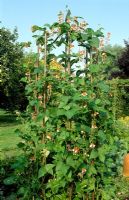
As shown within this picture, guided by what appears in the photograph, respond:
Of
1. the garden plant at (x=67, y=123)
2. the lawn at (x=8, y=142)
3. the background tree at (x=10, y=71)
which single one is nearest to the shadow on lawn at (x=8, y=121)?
the background tree at (x=10, y=71)

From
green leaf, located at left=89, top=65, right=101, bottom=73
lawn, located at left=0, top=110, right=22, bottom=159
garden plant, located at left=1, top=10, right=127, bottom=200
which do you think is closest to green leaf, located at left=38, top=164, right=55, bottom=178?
garden plant, located at left=1, top=10, right=127, bottom=200

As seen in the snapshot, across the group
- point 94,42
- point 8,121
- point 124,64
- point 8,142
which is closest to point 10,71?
point 8,121

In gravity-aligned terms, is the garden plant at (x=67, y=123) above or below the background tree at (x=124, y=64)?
below

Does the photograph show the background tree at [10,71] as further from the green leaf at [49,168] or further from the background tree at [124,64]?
the green leaf at [49,168]

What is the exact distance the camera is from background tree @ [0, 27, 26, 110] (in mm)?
23266

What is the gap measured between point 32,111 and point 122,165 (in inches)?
127

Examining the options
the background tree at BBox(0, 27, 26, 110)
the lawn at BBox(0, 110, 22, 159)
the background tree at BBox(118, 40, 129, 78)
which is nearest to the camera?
the lawn at BBox(0, 110, 22, 159)

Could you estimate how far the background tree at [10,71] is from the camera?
23266 mm

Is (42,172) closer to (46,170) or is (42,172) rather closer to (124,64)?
(46,170)

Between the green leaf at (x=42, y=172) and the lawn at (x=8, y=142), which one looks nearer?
the green leaf at (x=42, y=172)

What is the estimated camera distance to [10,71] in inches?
930

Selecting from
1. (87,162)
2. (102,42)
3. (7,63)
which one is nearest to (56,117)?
(87,162)

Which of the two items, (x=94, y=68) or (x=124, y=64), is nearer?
(x=94, y=68)

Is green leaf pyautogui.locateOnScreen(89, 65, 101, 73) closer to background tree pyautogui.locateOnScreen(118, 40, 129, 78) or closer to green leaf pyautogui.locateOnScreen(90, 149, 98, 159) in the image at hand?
green leaf pyautogui.locateOnScreen(90, 149, 98, 159)
